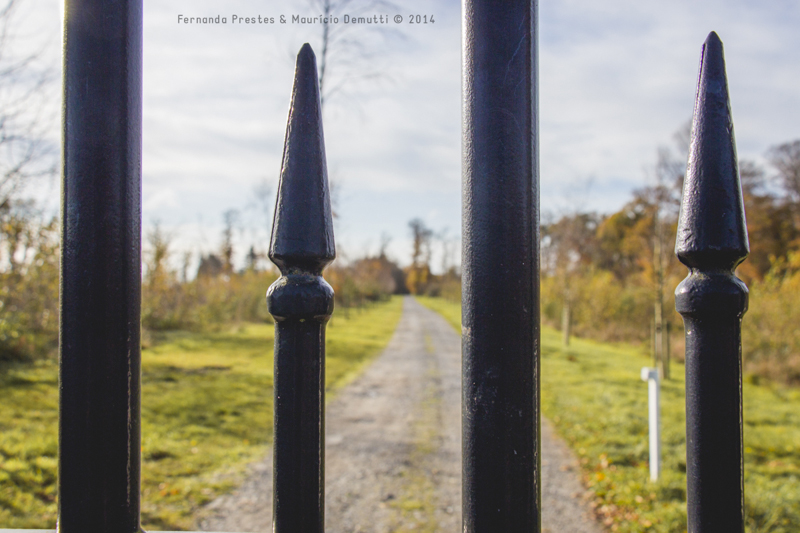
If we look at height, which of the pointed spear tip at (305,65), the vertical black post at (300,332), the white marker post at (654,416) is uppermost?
the pointed spear tip at (305,65)

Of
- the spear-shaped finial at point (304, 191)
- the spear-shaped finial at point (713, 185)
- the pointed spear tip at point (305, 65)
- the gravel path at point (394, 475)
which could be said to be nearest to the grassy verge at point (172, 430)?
the gravel path at point (394, 475)

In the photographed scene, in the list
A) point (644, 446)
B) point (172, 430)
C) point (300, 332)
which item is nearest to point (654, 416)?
point (644, 446)

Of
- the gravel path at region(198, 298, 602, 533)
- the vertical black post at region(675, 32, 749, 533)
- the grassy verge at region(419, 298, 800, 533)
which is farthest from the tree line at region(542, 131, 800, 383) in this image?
the vertical black post at region(675, 32, 749, 533)

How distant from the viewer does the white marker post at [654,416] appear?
16.2 ft

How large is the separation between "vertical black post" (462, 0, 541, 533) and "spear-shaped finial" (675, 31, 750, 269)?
25 cm

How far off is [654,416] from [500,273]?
523cm

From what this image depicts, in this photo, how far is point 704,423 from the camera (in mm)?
734

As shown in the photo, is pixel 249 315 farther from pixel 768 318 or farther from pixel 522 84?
pixel 522 84

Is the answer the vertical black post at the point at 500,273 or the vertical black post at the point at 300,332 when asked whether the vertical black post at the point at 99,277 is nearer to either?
the vertical black post at the point at 300,332

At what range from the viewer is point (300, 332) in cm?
80

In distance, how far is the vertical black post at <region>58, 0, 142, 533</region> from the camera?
81cm

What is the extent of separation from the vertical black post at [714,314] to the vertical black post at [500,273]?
0.25 metres

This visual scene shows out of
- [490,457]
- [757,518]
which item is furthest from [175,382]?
[490,457]

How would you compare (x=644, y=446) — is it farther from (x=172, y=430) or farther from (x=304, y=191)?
(x=304, y=191)
